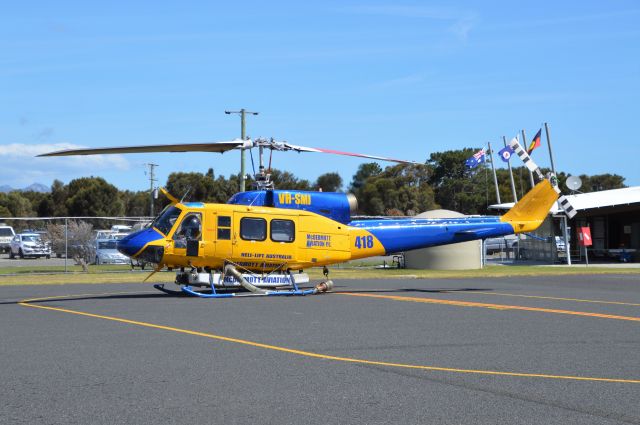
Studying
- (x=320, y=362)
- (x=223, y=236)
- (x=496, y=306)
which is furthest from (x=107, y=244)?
(x=320, y=362)

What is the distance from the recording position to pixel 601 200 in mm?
47875

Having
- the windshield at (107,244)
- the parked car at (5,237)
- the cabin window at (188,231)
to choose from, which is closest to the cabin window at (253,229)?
the cabin window at (188,231)

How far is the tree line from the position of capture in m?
78.6

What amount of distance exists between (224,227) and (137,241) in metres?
2.30

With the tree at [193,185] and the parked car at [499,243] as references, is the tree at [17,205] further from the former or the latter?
the parked car at [499,243]

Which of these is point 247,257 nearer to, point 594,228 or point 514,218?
point 514,218

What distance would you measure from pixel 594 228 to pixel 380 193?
32.7 metres

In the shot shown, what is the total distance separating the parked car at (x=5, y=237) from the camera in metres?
60.1

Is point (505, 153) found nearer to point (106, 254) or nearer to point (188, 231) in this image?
point (106, 254)

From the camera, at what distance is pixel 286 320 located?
1489cm

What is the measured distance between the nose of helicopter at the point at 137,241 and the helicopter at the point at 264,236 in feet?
0.08

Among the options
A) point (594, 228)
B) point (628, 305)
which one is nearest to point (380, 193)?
point (594, 228)

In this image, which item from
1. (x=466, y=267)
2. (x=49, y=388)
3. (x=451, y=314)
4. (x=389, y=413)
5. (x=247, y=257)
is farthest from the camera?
(x=466, y=267)

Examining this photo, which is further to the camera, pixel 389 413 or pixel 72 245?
pixel 72 245
